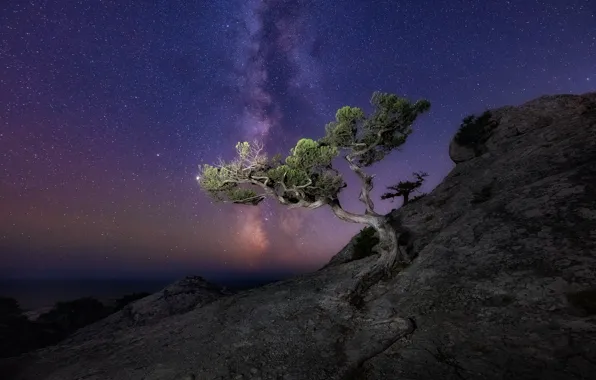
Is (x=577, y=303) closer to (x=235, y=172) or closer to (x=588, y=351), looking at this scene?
(x=588, y=351)

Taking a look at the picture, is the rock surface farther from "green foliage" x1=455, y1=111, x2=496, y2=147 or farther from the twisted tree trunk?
"green foliage" x1=455, y1=111, x2=496, y2=147

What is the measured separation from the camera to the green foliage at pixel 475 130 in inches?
1265

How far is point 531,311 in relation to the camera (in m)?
10.4

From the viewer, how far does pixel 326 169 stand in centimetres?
2073

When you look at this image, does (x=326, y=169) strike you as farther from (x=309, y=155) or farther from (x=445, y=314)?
(x=445, y=314)

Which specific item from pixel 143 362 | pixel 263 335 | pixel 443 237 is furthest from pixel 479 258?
pixel 143 362

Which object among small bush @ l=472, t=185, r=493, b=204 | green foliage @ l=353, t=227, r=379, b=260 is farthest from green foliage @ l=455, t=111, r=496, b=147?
green foliage @ l=353, t=227, r=379, b=260

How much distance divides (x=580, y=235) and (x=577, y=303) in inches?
173

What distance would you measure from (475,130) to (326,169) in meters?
22.6

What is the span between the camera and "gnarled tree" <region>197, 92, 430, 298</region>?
19562mm

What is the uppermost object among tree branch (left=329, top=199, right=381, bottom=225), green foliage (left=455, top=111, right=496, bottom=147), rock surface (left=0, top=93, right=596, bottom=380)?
green foliage (left=455, top=111, right=496, bottom=147)

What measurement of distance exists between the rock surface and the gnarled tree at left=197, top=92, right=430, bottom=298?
4.58 meters

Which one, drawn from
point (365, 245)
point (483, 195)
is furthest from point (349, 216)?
point (483, 195)

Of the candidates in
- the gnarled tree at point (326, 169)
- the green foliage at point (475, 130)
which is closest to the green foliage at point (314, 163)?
the gnarled tree at point (326, 169)
